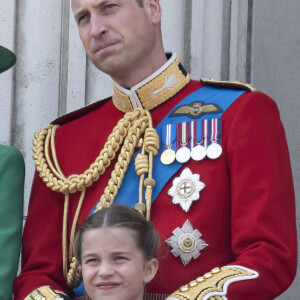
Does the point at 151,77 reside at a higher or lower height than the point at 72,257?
higher

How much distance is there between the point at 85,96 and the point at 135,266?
130cm

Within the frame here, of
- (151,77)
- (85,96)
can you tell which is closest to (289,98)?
(85,96)

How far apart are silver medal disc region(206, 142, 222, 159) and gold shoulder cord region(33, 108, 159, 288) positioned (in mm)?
158

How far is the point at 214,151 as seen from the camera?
2791mm

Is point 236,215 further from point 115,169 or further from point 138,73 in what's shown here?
point 138,73

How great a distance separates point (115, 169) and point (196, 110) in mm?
285

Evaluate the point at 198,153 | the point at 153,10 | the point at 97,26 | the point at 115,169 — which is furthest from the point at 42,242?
the point at 153,10

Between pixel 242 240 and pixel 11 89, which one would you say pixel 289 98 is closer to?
pixel 11 89

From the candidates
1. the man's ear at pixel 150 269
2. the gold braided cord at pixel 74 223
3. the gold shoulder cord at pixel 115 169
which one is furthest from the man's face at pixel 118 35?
the man's ear at pixel 150 269

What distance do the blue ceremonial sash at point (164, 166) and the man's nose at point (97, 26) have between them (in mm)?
307

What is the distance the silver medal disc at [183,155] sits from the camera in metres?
2.83

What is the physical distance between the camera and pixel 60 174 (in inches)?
118

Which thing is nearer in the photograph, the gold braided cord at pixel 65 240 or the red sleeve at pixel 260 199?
the red sleeve at pixel 260 199

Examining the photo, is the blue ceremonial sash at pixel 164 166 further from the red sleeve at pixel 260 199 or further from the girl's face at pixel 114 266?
the girl's face at pixel 114 266
